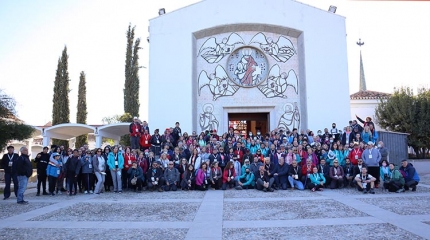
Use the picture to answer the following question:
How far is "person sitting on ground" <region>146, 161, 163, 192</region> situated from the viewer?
504 inches

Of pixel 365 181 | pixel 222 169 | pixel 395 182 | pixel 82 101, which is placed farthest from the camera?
pixel 82 101

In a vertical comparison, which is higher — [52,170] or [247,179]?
[52,170]

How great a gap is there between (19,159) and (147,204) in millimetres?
3847

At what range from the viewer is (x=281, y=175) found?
42.4 feet

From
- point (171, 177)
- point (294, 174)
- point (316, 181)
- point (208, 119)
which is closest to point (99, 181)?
point (171, 177)

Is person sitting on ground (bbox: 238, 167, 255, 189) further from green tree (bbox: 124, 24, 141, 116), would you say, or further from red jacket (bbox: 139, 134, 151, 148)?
green tree (bbox: 124, 24, 141, 116)

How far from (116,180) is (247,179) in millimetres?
4567

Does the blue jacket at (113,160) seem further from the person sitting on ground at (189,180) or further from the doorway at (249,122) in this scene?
the doorway at (249,122)

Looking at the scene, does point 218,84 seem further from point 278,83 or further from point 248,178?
point 248,178

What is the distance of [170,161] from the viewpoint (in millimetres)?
13266

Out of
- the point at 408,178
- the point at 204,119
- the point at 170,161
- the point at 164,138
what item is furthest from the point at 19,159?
the point at 408,178

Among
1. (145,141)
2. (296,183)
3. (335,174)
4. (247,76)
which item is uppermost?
(247,76)

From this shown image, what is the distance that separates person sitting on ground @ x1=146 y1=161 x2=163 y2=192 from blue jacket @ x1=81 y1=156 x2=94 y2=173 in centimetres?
191

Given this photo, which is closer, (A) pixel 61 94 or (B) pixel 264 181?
(B) pixel 264 181
